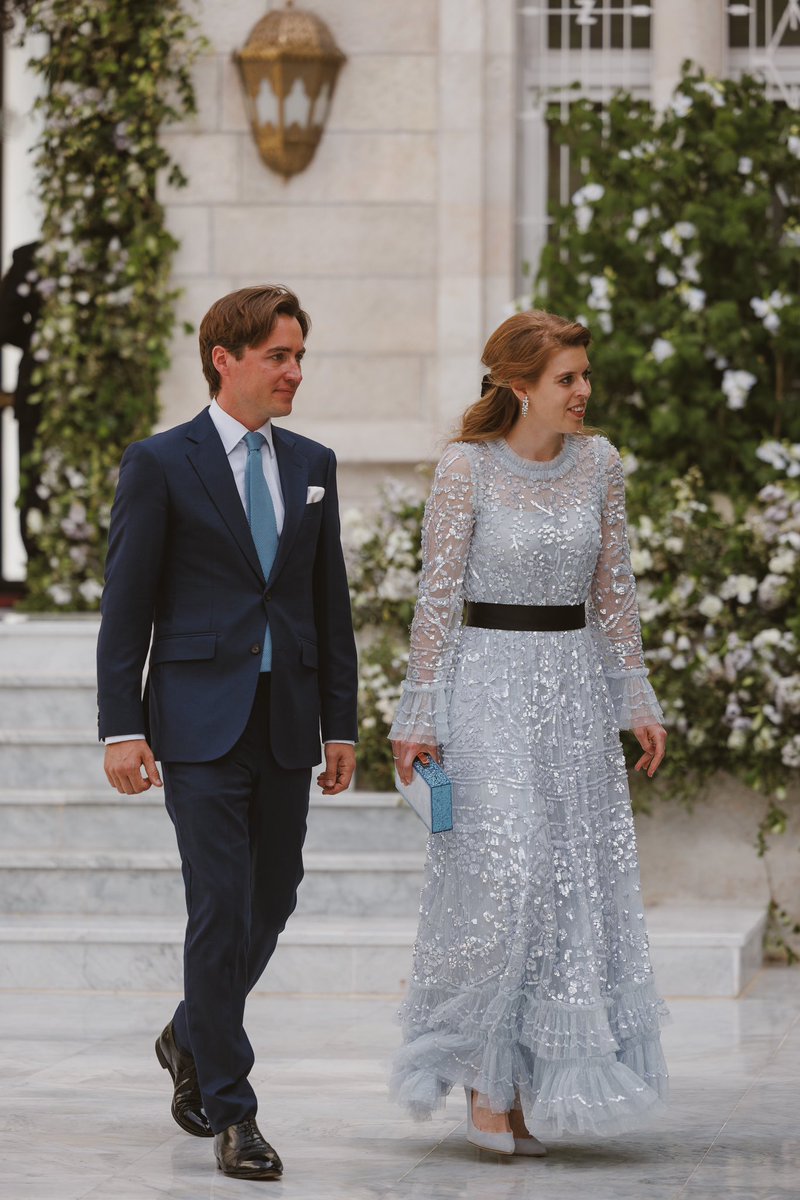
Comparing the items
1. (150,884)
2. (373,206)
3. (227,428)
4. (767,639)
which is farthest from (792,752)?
(227,428)

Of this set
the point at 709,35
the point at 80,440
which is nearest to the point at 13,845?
the point at 80,440

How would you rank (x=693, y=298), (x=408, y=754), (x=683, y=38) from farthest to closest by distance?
(x=683, y=38) < (x=693, y=298) < (x=408, y=754)

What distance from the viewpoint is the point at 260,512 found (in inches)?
174

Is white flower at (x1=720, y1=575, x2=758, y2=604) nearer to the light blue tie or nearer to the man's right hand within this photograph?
the light blue tie

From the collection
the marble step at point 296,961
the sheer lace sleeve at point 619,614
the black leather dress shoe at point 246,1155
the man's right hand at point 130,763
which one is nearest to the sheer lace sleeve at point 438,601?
the sheer lace sleeve at point 619,614

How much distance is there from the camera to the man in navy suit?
423 cm

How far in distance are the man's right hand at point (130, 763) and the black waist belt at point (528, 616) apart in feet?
2.69

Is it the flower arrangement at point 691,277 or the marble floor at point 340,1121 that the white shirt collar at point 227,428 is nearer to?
the marble floor at point 340,1121

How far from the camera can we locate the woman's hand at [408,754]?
4531 millimetres

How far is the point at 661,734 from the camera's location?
4672 mm

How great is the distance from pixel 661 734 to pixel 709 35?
448cm

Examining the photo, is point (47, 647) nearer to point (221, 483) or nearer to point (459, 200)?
point (459, 200)

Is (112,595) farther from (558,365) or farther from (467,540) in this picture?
(558,365)
